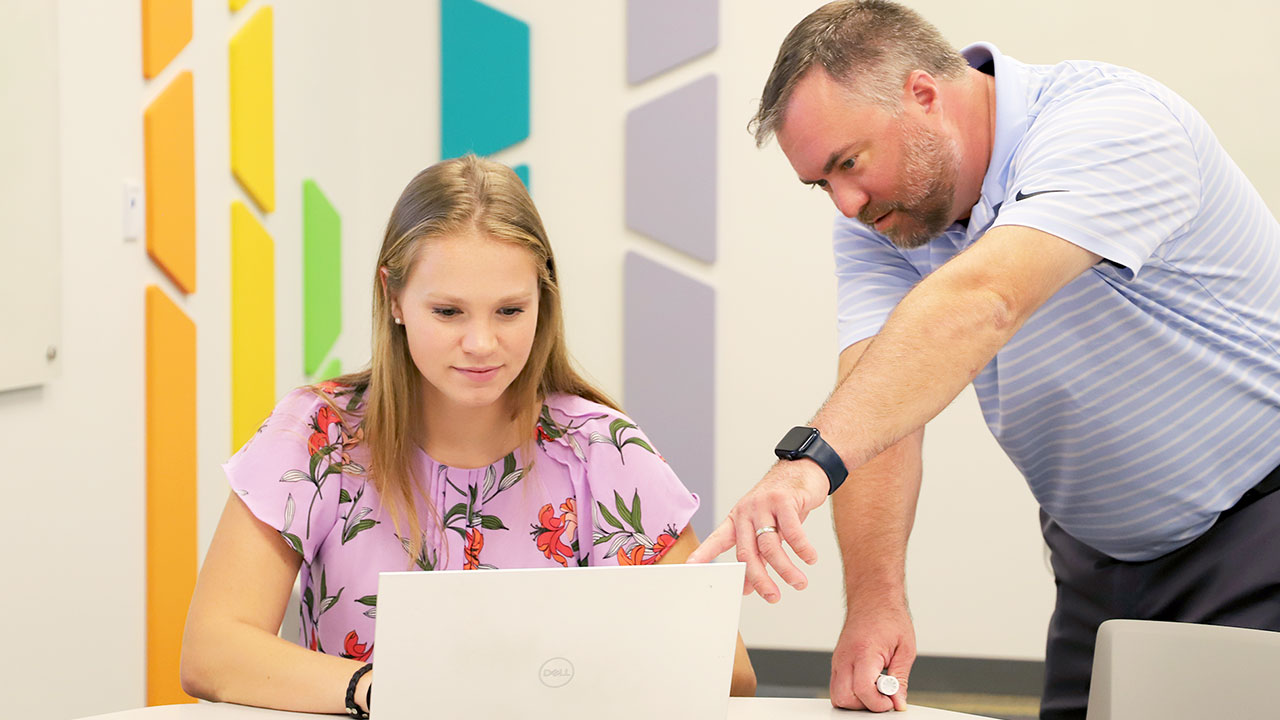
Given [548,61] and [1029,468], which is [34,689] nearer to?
[1029,468]

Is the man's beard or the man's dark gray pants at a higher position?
the man's beard

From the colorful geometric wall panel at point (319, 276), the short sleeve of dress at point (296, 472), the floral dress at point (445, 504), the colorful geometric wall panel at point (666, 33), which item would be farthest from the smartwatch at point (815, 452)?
the colorful geometric wall panel at point (666, 33)

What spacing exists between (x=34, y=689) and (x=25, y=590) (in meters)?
0.19

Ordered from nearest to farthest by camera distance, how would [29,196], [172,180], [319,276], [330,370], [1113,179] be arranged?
1. [1113,179]
2. [29,196]
3. [172,180]
4. [319,276]
5. [330,370]

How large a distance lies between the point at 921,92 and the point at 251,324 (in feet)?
6.54

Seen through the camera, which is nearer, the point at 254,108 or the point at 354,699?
the point at 354,699

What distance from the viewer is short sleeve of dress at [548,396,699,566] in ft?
5.15

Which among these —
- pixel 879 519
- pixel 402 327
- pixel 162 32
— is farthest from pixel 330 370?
pixel 879 519

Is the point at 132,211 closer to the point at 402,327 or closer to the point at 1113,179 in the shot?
the point at 402,327

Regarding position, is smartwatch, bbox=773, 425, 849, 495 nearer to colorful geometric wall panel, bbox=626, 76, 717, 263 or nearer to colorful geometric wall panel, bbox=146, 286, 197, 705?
colorful geometric wall panel, bbox=146, 286, 197, 705

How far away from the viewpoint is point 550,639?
0.98m

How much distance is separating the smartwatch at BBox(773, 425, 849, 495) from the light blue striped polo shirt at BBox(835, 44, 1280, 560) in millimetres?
391

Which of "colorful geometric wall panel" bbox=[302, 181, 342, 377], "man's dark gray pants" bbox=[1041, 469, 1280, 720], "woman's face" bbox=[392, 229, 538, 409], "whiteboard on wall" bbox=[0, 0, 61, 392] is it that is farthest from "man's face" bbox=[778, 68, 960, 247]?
"colorful geometric wall panel" bbox=[302, 181, 342, 377]

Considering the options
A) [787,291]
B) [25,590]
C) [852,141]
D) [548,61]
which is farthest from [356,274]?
[852,141]
